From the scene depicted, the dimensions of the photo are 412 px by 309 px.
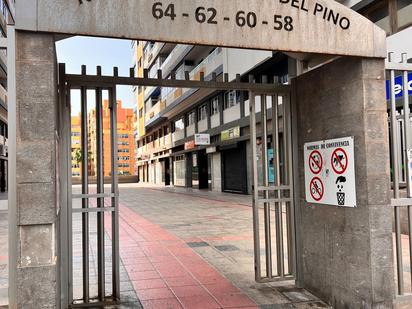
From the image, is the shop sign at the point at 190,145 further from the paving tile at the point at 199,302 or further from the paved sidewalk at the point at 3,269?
the paving tile at the point at 199,302

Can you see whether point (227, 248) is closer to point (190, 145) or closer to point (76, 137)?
point (190, 145)

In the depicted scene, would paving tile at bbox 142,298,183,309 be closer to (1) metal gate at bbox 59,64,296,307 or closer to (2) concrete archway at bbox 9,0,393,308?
(1) metal gate at bbox 59,64,296,307

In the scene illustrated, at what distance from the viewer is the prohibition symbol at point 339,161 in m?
4.69

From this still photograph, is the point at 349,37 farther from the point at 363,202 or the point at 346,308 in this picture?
the point at 346,308

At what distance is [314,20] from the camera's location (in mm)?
4266

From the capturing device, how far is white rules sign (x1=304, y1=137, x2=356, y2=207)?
4.62 meters

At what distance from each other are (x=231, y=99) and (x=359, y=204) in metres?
21.2

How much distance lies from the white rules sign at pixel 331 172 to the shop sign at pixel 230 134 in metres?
18.3

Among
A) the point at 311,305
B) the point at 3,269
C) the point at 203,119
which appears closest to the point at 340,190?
the point at 311,305

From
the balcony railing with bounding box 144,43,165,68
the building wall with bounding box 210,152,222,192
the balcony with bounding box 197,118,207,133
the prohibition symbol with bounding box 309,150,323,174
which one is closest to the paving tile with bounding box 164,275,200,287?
the prohibition symbol with bounding box 309,150,323,174

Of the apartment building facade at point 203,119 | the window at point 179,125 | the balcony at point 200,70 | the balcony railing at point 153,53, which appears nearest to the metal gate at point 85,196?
the apartment building facade at point 203,119

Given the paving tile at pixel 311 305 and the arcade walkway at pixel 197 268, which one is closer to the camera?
the paving tile at pixel 311 305

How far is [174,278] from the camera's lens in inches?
243

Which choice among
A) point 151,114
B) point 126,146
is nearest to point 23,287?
point 151,114
